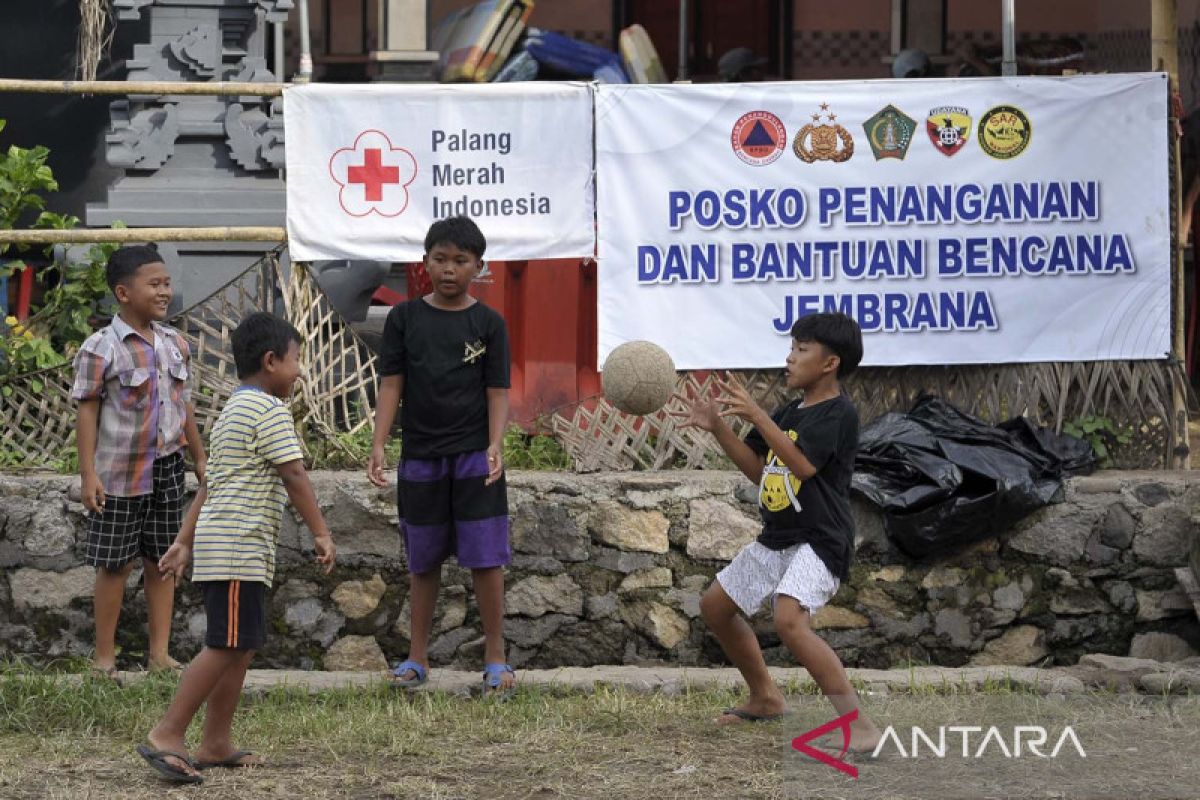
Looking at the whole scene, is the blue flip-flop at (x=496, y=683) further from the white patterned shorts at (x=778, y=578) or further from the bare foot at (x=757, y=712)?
the white patterned shorts at (x=778, y=578)

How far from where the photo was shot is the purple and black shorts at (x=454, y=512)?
6426mm

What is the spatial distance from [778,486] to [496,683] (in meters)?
1.38

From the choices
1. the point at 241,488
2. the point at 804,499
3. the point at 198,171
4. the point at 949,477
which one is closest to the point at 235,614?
the point at 241,488

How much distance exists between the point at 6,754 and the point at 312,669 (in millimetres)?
1808

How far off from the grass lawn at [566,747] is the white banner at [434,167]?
2127mm

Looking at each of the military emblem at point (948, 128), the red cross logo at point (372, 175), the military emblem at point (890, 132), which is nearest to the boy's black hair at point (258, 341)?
the red cross logo at point (372, 175)

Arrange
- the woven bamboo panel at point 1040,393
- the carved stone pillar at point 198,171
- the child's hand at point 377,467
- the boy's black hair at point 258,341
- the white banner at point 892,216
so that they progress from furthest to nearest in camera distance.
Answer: the carved stone pillar at point 198,171
the woven bamboo panel at point 1040,393
the white banner at point 892,216
the child's hand at point 377,467
the boy's black hair at point 258,341

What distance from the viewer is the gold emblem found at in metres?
6.40

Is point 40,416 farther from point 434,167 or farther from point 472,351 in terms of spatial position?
point 472,351

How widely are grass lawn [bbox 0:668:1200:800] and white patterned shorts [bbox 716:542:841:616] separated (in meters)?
0.49

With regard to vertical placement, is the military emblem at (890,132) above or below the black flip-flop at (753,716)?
above

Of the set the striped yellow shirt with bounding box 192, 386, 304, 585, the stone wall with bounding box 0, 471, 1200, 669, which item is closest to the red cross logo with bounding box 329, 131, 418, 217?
the stone wall with bounding box 0, 471, 1200, 669

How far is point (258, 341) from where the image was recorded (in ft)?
17.7

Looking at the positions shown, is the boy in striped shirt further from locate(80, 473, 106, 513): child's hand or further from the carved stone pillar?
the carved stone pillar
